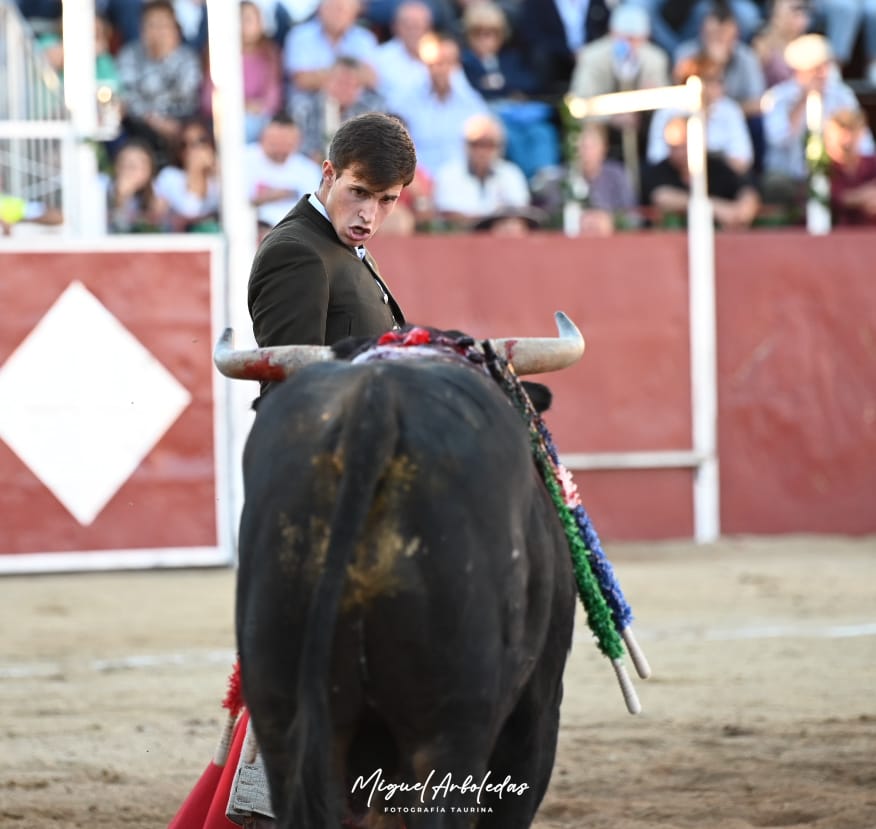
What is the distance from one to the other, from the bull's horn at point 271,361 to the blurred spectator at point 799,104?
8.17m

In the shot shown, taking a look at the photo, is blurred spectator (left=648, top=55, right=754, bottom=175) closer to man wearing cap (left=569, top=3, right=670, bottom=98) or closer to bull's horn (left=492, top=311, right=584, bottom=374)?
man wearing cap (left=569, top=3, right=670, bottom=98)

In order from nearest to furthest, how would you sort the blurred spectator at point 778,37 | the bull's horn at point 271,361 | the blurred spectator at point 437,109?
the bull's horn at point 271,361
the blurred spectator at point 437,109
the blurred spectator at point 778,37

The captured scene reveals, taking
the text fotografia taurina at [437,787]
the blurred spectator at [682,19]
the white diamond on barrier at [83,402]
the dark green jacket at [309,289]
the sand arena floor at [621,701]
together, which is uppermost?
the blurred spectator at [682,19]

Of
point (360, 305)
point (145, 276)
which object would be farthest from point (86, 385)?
point (360, 305)

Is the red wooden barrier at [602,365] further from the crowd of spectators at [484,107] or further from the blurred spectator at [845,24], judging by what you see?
the blurred spectator at [845,24]

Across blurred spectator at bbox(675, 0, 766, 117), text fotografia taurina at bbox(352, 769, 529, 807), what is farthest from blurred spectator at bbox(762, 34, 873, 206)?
text fotografia taurina at bbox(352, 769, 529, 807)

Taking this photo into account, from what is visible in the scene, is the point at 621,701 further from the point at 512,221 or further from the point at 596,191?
the point at 596,191

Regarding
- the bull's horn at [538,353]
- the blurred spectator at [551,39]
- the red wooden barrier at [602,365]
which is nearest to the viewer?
the bull's horn at [538,353]

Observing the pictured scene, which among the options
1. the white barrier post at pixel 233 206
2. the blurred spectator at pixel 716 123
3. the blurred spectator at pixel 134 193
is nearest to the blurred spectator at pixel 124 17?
the blurred spectator at pixel 134 193

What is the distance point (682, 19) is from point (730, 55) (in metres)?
0.64

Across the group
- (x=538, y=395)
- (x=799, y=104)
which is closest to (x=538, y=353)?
(x=538, y=395)

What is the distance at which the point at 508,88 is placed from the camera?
11117 mm

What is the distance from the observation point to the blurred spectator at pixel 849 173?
402 inches

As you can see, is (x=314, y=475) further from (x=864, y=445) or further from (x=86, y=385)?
(x=864, y=445)
